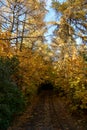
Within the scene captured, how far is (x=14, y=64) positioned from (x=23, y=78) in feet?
23.5

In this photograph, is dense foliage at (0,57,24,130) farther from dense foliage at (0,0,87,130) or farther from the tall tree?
the tall tree

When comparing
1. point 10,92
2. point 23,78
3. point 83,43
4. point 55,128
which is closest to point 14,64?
point 10,92

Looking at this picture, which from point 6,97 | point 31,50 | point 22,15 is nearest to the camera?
point 6,97

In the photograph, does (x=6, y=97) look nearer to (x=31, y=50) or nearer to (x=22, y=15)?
(x=22, y=15)

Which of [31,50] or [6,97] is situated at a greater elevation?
[31,50]

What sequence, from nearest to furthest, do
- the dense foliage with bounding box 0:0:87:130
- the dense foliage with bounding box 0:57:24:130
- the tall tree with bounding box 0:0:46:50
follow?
the dense foliage with bounding box 0:57:24:130 < the dense foliage with bounding box 0:0:87:130 < the tall tree with bounding box 0:0:46:50

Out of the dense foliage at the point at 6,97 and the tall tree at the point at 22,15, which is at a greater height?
the tall tree at the point at 22,15

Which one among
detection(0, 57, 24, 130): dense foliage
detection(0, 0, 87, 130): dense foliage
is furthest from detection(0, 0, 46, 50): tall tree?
detection(0, 57, 24, 130): dense foliage

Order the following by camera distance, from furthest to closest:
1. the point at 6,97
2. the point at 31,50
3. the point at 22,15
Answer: the point at 31,50, the point at 22,15, the point at 6,97

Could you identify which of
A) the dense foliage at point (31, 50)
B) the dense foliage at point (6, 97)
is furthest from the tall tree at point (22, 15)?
the dense foliage at point (6, 97)

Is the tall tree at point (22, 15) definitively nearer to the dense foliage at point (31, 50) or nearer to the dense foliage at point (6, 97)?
the dense foliage at point (31, 50)

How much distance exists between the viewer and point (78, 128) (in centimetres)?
1767

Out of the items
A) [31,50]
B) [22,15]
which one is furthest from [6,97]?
[31,50]

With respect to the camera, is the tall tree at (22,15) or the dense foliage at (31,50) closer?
the dense foliage at (31,50)
